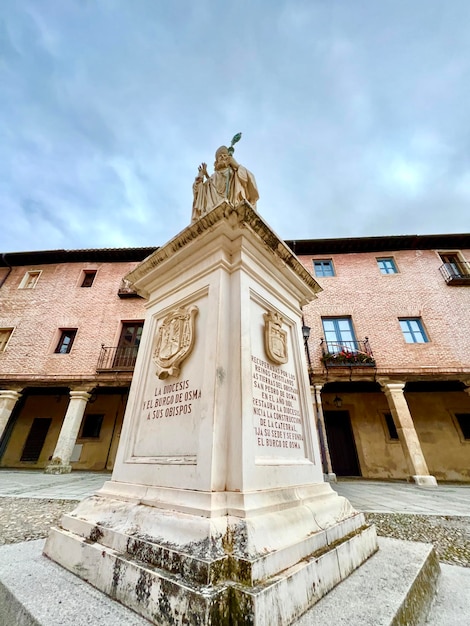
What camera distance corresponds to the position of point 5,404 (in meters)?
9.19

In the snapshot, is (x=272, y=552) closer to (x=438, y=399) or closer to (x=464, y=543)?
(x=464, y=543)

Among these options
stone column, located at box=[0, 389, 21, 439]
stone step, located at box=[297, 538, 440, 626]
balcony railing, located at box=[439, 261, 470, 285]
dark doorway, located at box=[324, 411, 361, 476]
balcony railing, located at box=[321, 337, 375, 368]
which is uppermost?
balcony railing, located at box=[439, 261, 470, 285]

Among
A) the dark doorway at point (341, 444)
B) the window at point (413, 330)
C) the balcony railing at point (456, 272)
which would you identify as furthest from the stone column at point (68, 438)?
the balcony railing at point (456, 272)

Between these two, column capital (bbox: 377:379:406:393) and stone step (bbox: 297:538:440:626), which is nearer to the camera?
stone step (bbox: 297:538:440:626)

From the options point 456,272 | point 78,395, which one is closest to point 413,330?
point 456,272

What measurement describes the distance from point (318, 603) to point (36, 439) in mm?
13643

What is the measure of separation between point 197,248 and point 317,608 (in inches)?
80.9

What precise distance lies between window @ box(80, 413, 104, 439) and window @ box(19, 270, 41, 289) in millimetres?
6466

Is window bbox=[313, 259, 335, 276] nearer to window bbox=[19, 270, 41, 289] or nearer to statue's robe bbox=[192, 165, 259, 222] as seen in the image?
statue's robe bbox=[192, 165, 259, 222]

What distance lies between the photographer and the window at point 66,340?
1038 centimetres

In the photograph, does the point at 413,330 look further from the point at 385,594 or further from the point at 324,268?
the point at 385,594

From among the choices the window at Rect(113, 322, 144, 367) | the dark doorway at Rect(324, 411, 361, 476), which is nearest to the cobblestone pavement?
the window at Rect(113, 322, 144, 367)

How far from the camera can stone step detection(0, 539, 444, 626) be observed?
900 mm

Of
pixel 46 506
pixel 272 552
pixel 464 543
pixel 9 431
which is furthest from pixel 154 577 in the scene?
pixel 9 431
